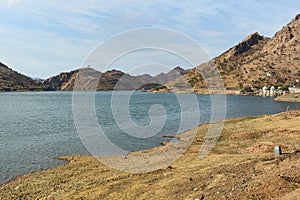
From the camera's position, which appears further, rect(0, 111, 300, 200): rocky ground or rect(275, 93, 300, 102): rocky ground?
rect(275, 93, 300, 102): rocky ground

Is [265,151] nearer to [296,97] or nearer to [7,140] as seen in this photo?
[7,140]

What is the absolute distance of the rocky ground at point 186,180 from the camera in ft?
58.4

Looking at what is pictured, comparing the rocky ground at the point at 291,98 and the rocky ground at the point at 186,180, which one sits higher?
the rocky ground at the point at 291,98

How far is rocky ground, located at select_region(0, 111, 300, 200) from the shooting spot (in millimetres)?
17812

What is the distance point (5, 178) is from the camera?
33219 millimetres

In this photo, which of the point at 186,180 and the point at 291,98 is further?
the point at 291,98

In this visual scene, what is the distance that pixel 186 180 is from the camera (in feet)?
73.1

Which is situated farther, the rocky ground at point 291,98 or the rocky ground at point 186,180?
the rocky ground at point 291,98

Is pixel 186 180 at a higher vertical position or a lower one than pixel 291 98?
lower

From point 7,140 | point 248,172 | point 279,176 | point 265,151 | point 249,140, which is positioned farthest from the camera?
point 7,140

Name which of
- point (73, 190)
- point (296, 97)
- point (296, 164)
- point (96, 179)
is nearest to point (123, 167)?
point (96, 179)

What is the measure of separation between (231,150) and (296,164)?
15.2 meters

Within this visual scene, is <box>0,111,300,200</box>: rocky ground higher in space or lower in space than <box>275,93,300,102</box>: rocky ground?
lower

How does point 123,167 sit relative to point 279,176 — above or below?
below
